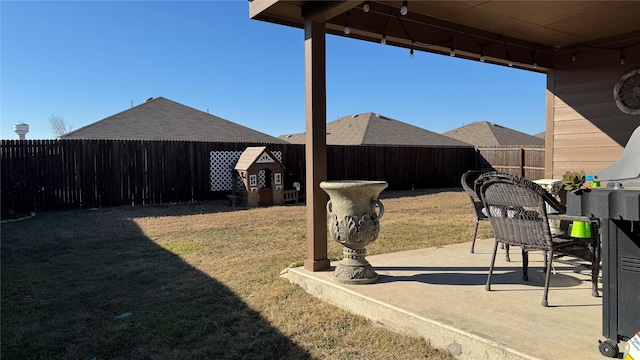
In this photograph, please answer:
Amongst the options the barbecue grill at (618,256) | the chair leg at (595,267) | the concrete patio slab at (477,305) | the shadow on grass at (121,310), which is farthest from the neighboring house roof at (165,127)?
the barbecue grill at (618,256)

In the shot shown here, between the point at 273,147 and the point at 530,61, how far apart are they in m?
7.67

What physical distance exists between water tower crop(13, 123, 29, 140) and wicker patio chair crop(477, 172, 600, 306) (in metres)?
11.8

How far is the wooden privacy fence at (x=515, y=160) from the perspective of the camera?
13906mm

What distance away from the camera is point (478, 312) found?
2393 millimetres

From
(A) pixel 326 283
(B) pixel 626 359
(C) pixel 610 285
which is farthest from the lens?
(A) pixel 326 283

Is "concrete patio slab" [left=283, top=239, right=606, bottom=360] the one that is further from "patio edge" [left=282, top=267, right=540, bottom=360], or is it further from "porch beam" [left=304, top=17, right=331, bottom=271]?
"porch beam" [left=304, top=17, right=331, bottom=271]

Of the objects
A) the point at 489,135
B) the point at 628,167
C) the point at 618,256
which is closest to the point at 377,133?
the point at 489,135

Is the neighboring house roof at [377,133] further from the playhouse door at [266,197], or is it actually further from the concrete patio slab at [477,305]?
the concrete patio slab at [477,305]

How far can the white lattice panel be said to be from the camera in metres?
10.7

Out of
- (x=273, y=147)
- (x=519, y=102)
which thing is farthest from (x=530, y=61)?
(x=519, y=102)

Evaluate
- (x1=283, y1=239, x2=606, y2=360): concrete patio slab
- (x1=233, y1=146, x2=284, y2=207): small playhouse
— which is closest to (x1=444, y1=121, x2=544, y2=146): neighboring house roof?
(x1=233, y1=146, x2=284, y2=207): small playhouse

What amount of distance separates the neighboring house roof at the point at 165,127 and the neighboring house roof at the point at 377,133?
378cm

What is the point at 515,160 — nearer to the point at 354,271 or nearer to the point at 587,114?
the point at 587,114

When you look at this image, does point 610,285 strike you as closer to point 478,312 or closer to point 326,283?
point 478,312
